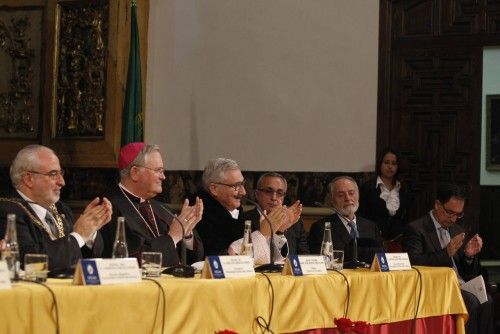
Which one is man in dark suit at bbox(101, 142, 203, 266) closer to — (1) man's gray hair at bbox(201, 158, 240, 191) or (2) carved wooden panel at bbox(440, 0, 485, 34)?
(1) man's gray hair at bbox(201, 158, 240, 191)

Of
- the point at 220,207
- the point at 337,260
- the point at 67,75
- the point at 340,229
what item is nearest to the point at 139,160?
the point at 220,207

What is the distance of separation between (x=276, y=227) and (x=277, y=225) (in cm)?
1

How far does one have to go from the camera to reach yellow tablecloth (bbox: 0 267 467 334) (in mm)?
3582

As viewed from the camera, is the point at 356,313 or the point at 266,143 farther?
the point at 266,143

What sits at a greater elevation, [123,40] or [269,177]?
[123,40]

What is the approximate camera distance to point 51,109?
10203 millimetres

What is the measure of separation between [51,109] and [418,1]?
391 centimetres

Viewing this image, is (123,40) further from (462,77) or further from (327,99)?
(462,77)

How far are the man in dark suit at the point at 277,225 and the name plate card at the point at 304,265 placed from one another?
61 centimetres

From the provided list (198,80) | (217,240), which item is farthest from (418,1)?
(217,240)

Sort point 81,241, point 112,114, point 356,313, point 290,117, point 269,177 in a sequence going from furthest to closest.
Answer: point 290,117
point 112,114
point 269,177
point 356,313
point 81,241

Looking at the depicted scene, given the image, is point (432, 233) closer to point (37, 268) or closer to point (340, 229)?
point (340, 229)

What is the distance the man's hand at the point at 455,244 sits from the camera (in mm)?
7230

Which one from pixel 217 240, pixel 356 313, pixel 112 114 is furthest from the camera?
pixel 112 114
